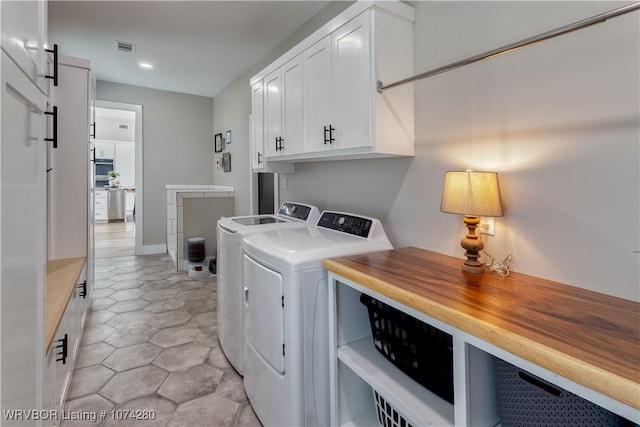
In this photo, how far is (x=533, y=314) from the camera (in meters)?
0.88

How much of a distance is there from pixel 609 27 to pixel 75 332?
3153 millimetres

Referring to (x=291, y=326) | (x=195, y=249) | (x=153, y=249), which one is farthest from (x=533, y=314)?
(x=153, y=249)

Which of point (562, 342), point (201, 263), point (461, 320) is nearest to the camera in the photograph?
point (562, 342)

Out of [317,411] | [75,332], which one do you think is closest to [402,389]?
[317,411]

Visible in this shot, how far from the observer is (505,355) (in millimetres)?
777

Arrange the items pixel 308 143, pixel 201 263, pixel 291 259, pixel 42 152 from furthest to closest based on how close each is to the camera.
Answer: pixel 201 263 → pixel 308 143 → pixel 291 259 → pixel 42 152

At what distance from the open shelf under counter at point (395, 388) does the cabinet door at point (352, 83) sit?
39.4 inches

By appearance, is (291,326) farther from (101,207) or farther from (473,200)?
(101,207)

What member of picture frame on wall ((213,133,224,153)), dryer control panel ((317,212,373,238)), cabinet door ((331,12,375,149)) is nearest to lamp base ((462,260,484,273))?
dryer control panel ((317,212,373,238))

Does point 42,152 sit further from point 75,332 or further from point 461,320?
point 75,332

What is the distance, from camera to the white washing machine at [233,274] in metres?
1.99

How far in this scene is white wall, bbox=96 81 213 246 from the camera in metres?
5.30

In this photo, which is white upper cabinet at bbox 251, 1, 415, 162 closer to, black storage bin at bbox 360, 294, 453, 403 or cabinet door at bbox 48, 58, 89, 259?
black storage bin at bbox 360, 294, 453, 403

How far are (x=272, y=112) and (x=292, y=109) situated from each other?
355 mm
